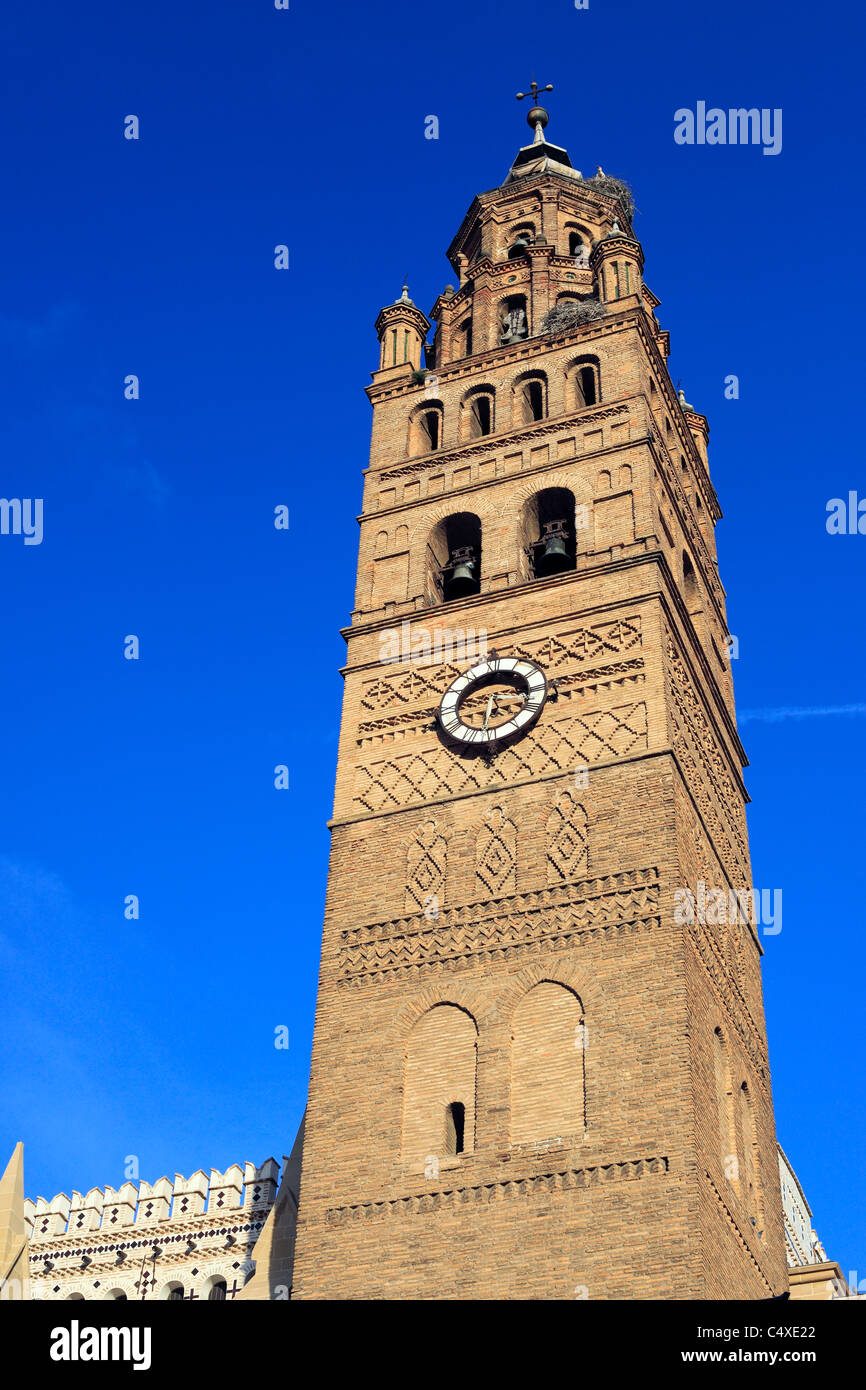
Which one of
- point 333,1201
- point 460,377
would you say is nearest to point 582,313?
point 460,377

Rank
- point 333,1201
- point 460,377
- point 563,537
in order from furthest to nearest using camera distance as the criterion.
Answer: point 460,377 < point 563,537 < point 333,1201

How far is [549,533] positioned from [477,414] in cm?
457

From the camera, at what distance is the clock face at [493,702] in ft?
90.2

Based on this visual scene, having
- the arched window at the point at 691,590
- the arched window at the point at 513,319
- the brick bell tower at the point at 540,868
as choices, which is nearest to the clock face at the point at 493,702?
the brick bell tower at the point at 540,868

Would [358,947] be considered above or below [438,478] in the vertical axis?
below

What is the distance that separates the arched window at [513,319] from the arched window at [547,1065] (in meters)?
17.1

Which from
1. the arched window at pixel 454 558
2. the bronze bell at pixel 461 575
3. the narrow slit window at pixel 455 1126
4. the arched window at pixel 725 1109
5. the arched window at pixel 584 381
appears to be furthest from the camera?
the arched window at pixel 584 381

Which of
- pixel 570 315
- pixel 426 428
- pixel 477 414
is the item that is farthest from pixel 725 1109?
pixel 570 315

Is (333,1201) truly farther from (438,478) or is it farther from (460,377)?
(460,377)

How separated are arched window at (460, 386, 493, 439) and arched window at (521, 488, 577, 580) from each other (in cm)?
276

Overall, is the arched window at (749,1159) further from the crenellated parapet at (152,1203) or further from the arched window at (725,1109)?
the crenellated parapet at (152,1203)
